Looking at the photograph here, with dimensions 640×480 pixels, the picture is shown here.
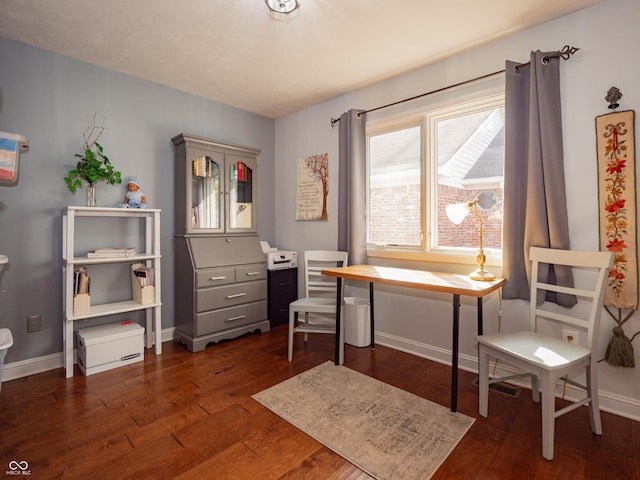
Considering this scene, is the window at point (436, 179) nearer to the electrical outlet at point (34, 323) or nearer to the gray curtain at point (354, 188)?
the gray curtain at point (354, 188)

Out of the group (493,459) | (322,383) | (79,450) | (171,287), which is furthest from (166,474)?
(171,287)

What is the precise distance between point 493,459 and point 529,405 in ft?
2.14

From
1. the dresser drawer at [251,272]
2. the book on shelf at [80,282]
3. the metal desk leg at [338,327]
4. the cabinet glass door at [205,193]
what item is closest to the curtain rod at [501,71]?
the cabinet glass door at [205,193]

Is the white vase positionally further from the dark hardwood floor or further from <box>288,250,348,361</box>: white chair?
<box>288,250,348,361</box>: white chair

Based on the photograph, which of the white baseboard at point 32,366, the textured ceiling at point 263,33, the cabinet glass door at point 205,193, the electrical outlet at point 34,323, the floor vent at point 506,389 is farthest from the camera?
the cabinet glass door at point 205,193

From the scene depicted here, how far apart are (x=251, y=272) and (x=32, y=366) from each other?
1.79 meters

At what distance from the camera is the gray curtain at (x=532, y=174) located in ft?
6.78

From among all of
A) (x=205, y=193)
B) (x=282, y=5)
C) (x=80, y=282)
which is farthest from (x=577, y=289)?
(x=80, y=282)

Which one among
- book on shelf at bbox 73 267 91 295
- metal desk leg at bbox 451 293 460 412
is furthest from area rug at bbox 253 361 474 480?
book on shelf at bbox 73 267 91 295

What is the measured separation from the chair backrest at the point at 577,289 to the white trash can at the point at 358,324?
1.32 metres

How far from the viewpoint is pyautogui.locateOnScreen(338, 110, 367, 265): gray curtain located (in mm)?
3086

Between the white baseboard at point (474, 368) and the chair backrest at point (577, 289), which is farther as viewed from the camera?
the white baseboard at point (474, 368)

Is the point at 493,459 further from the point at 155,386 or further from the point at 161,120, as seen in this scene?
the point at 161,120

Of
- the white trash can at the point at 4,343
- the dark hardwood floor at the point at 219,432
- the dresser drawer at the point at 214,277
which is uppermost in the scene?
the dresser drawer at the point at 214,277
